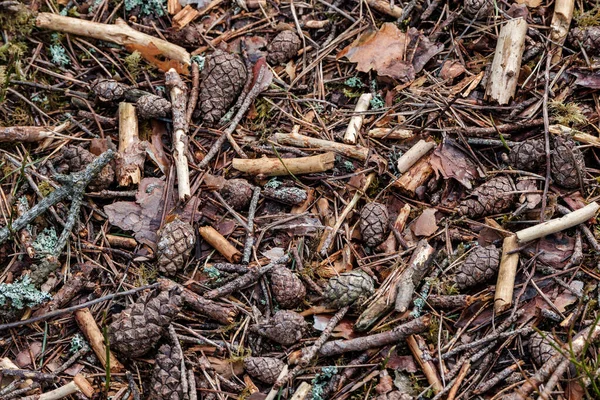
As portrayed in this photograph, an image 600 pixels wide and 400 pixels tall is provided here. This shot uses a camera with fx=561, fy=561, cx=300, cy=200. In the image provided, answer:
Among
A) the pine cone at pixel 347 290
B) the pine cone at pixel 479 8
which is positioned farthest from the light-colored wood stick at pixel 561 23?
the pine cone at pixel 347 290

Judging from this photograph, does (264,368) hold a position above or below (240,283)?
below

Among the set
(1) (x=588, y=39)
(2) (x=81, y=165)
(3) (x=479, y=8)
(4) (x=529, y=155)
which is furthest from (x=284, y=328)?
(1) (x=588, y=39)

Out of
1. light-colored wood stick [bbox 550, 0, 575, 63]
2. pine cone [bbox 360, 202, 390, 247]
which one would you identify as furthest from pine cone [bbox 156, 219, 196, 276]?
light-colored wood stick [bbox 550, 0, 575, 63]

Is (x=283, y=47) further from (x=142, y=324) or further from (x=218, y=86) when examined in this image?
(x=142, y=324)

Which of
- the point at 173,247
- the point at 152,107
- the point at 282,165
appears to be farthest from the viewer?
the point at 152,107

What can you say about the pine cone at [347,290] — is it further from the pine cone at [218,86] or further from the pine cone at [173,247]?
the pine cone at [218,86]

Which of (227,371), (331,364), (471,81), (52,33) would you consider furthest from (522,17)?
(52,33)
